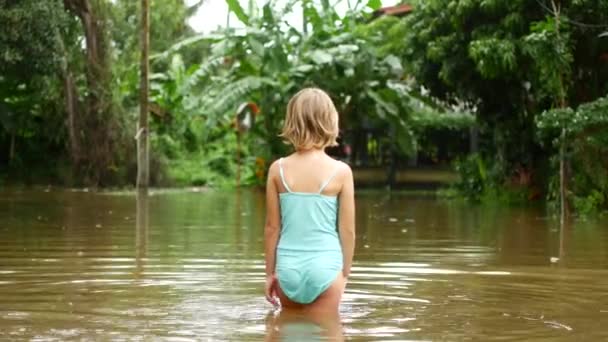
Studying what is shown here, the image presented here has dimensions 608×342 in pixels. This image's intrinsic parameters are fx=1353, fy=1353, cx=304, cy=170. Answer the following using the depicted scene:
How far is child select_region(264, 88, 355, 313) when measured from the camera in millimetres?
7656

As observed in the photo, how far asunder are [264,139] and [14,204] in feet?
41.8

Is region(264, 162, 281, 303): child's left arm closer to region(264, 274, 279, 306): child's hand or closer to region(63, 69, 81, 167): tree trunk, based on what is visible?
region(264, 274, 279, 306): child's hand

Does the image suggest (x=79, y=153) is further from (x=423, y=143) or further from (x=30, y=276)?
(x=30, y=276)

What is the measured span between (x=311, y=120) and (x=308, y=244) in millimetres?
724

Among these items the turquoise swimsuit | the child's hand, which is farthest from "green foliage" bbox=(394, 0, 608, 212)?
the turquoise swimsuit

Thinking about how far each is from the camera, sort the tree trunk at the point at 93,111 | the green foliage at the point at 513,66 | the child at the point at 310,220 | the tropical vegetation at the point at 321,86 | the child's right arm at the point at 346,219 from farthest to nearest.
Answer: the tree trunk at the point at 93,111, the tropical vegetation at the point at 321,86, the green foliage at the point at 513,66, the child's right arm at the point at 346,219, the child at the point at 310,220

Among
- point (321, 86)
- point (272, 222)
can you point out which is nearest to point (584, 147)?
point (321, 86)

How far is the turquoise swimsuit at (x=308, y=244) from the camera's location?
25.2ft

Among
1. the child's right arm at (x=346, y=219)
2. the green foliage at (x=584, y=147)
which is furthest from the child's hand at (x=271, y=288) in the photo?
the green foliage at (x=584, y=147)

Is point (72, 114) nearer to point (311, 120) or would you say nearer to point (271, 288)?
point (271, 288)

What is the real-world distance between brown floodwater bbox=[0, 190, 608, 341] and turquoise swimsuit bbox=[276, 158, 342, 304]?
0.26 metres

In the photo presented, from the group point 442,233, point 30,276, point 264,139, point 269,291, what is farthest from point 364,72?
point 269,291

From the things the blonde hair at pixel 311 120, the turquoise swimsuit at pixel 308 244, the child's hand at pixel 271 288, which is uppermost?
the blonde hair at pixel 311 120

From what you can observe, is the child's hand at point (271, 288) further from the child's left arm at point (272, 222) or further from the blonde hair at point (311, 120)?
the blonde hair at point (311, 120)
